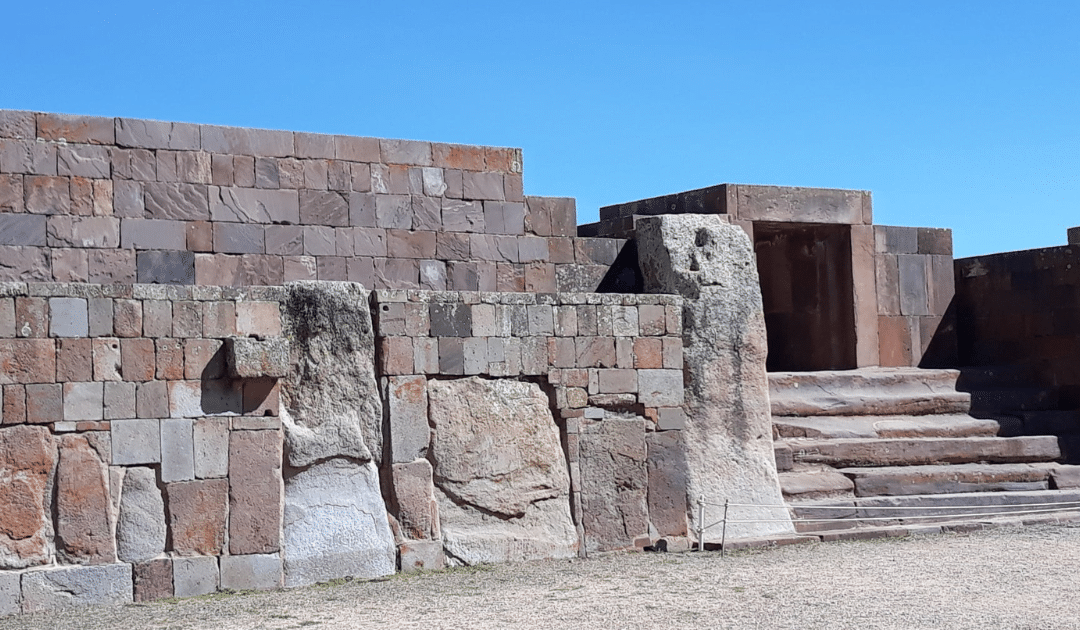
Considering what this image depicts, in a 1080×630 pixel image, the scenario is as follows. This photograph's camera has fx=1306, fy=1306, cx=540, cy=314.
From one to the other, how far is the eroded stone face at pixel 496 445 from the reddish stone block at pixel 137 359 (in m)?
2.04

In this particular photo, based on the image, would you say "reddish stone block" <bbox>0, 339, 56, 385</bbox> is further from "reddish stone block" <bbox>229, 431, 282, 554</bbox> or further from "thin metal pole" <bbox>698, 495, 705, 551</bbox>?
"thin metal pole" <bbox>698, 495, 705, 551</bbox>

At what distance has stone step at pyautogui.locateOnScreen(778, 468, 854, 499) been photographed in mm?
11133

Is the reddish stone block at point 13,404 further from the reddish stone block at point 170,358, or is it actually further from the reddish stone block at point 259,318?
the reddish stone block at point 259,318

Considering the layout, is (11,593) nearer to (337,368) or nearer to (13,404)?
(13,404)

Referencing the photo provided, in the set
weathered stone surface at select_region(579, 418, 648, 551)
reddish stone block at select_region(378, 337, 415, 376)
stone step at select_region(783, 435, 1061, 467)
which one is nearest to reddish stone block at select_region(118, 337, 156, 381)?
reddish stone block at select_region(378, 337, 415, 376)

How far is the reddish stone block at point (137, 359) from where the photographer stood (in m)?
8.41

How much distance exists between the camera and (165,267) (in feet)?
34.6

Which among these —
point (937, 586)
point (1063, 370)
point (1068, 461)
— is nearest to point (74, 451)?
point (937, 586)

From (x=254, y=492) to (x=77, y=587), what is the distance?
4.11 ft

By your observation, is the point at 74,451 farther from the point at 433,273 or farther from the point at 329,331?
the point at 433,273

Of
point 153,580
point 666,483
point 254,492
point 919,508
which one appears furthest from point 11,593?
point 919,508

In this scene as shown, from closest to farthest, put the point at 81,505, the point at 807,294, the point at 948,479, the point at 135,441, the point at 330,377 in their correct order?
the point at 81,505, the point at 135,441, the point at 330,377, the point at 948,479, the point at 807,294

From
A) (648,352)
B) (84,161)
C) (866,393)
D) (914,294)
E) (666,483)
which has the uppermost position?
(84,161)

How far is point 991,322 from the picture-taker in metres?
15.3
